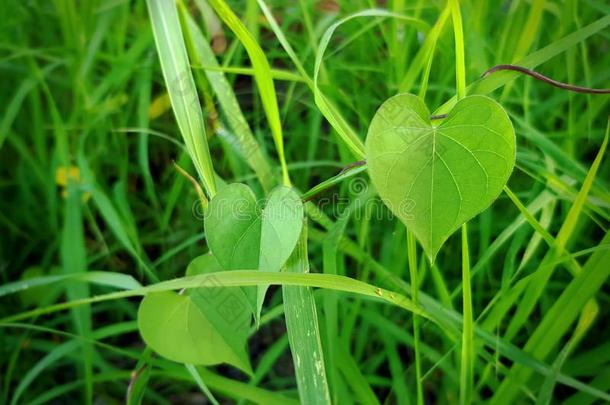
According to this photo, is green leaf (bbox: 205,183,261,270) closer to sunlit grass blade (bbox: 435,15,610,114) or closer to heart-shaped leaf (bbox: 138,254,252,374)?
heart-shaped leaf (bbox: 138,254,252,374)

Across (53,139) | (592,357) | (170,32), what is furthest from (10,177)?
(592,357)

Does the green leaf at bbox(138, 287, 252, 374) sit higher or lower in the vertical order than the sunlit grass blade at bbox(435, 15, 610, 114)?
lower

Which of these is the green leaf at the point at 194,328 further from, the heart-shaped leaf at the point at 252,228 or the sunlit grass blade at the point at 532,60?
the sunlit grass blade at the point at 532,60

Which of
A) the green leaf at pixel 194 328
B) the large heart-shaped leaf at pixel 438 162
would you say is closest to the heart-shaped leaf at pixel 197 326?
the green leaf at pixel 194 328

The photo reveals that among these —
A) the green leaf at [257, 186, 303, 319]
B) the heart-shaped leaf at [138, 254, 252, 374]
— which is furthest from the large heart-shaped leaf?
the heart-shaped leaf at [138, 254, 252, 374]

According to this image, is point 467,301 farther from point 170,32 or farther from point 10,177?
point 10,177

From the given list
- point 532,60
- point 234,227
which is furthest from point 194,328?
point 532,60

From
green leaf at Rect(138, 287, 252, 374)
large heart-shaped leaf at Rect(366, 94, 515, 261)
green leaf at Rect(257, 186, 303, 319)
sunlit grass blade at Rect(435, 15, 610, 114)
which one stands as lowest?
green leaf at Rect(138, 287, 252, 374)
